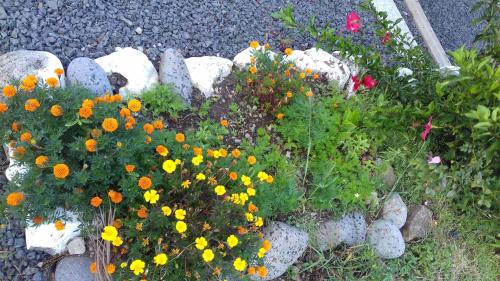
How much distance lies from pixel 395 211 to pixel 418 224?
20 cm

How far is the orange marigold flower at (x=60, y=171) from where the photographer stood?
79.6 inches

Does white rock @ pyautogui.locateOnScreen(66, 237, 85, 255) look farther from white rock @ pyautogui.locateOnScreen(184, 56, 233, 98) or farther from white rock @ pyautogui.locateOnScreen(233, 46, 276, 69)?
white rock @ pyautogui.locateOnScreen(233, 46, 276, 69)

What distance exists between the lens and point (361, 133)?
11.6 ft

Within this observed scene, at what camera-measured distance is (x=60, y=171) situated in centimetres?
203

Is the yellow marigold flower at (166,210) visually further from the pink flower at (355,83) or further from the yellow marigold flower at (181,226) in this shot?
the pink flower at (355,83)

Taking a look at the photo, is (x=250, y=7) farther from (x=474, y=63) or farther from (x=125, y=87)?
(x=474, y=63)

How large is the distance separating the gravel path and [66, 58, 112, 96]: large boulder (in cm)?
20

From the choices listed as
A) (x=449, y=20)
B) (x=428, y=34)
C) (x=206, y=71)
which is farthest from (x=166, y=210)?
(x=449, y=20)

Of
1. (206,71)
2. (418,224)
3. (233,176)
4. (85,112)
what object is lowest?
(418,224)

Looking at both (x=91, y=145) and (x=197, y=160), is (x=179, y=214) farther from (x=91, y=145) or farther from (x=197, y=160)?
(x=91, y=145)

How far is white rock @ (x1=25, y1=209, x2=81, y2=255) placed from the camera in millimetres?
2432

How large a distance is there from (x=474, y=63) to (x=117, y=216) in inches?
96.1

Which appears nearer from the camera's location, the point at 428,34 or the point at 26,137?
the point at 26,137

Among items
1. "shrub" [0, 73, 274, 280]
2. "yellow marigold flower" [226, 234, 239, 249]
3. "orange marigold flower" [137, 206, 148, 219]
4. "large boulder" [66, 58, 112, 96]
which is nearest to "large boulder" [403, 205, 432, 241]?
"shrub" [0, 73, 274, 280]
